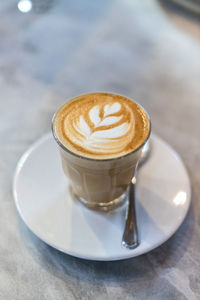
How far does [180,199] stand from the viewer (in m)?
0.75

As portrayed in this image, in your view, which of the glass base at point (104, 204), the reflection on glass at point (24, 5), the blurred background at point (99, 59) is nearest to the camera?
the glass base at point (104, 204)

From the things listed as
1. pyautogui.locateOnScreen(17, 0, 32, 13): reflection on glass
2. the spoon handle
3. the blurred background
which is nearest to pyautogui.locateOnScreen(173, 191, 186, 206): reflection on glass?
the spoon handle

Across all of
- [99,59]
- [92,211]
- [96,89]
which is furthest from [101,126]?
[99,59]

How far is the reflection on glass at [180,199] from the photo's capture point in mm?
747

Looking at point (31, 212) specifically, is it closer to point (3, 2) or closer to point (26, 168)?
point (26, 168)

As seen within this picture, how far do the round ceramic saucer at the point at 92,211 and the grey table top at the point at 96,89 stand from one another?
6 centimetres

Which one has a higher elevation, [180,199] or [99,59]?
[180,199]

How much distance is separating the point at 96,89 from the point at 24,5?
31.0 inches

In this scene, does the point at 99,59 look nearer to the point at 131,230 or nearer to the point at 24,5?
the point at 24,5

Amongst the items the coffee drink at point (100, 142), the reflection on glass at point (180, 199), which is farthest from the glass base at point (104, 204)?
the reflection on glass at point (180, 199)

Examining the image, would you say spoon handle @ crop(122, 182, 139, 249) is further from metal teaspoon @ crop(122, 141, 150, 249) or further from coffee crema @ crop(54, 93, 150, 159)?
coffee crema @ crop(54, 93, 150, 159)

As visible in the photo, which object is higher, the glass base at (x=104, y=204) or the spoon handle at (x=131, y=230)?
the spoon handle at (x=131, y=230)

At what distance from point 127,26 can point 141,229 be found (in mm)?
1171

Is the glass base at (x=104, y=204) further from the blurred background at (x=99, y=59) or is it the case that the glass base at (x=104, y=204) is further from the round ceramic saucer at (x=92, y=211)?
the blurred background at (x=99, y=59)
